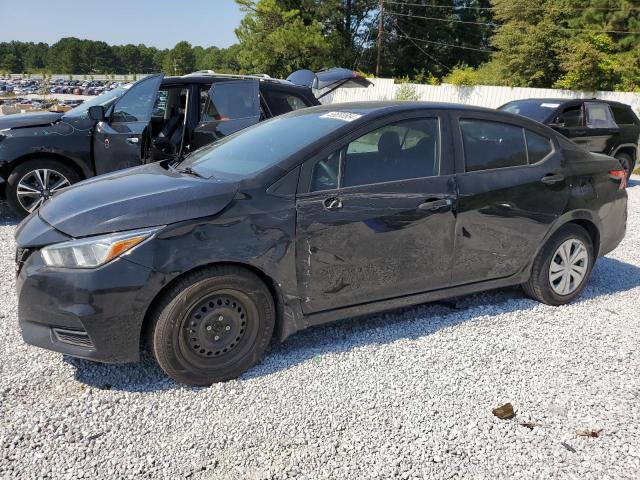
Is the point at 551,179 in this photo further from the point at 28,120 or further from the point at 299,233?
the point at 28,120

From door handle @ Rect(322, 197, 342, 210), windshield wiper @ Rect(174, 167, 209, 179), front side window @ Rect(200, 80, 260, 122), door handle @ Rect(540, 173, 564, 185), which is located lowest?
door handle @ Rect(322, 197, 342, 210)

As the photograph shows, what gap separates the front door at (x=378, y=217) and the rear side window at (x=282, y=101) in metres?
3.16

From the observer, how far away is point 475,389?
10.0ft

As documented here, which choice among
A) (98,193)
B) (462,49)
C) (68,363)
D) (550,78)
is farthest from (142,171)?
(462,49)

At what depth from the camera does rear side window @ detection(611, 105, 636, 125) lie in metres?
10.6

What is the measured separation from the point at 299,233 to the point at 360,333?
1.04 metres

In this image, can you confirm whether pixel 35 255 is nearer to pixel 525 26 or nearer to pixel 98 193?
pixel 98 193

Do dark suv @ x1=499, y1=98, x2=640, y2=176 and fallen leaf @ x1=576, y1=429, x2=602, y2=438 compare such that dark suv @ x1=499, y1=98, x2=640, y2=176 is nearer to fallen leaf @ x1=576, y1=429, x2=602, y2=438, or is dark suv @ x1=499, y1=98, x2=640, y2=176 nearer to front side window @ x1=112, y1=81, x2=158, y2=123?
front side window @ x1=112, y1=81, x2=158, y2=123

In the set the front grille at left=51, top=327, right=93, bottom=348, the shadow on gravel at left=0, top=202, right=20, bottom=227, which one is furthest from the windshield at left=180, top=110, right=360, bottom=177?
the shadow on gravel at left=0, top=202, right=20, bottom=227

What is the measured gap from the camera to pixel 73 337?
277 centimetres

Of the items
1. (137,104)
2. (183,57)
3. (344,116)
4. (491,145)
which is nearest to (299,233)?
(344,116)

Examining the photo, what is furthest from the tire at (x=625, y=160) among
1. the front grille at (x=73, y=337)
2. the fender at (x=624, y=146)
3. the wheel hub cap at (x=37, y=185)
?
the front grille at (x=73, y=337)

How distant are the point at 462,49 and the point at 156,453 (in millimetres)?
53149

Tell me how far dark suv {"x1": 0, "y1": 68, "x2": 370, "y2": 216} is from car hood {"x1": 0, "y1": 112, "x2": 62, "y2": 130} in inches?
0.4
